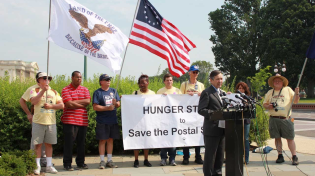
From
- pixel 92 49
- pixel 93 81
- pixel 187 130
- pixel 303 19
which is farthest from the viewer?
pixel 303 19

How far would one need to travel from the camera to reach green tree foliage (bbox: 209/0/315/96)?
42781mm

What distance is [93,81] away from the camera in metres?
9.54

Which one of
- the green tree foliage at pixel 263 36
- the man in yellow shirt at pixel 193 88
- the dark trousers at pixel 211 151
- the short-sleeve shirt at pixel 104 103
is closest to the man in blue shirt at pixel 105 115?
the short-sleeve shirt at pixel 104 103

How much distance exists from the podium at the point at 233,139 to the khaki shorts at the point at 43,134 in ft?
11.6

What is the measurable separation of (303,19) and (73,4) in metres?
44.0

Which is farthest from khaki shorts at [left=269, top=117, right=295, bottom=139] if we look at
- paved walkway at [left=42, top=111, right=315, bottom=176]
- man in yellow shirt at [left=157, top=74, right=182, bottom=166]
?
man in yellow shirt at [left=157, top=74, right=182, bottom=166]

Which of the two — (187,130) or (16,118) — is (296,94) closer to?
(187,130)

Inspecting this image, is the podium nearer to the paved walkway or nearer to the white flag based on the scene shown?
the paved walkway

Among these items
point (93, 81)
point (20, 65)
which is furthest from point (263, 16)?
point (20, 65)

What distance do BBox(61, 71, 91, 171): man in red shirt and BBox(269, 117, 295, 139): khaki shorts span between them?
4371 millimetres

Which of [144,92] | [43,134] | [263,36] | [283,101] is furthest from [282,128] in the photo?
[263,36]

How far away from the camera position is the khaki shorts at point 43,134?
Answer: 636 cm

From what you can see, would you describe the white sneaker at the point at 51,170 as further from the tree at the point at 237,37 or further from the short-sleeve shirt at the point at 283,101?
the tree at the point at 237,37

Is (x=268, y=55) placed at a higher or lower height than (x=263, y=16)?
lower
